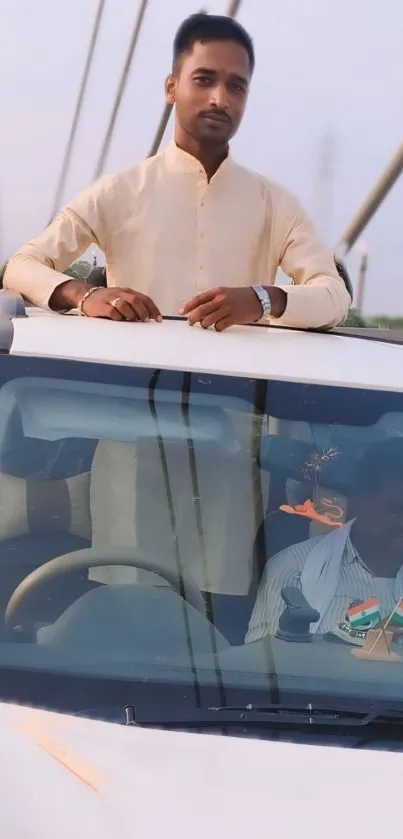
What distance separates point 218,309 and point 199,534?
0.46 m

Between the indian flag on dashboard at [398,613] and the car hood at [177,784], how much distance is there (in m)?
0.38

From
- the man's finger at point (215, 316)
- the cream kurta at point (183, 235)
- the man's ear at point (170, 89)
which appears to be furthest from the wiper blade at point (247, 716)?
the man's ear at point (170, 89)

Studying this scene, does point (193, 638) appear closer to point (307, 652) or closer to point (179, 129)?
point (307, 652)

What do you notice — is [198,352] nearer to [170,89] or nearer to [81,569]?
[81,569]

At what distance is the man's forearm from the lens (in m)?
2.19

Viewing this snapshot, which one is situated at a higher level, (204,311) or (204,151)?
(204,151)

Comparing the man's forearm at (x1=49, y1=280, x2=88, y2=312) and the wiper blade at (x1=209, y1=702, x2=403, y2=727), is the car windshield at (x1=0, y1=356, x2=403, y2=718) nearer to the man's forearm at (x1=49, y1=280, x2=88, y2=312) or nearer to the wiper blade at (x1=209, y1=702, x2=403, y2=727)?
the wiper blade at (x1=209, y1=702, x2=403, y2=727)

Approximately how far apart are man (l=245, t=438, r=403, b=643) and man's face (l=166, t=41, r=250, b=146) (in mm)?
894

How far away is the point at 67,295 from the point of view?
2.20m

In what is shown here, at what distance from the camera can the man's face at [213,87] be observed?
2402 mm

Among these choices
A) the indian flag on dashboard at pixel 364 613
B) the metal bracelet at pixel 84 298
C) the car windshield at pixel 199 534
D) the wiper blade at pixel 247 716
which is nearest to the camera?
the wiper blade at pixel 247 716

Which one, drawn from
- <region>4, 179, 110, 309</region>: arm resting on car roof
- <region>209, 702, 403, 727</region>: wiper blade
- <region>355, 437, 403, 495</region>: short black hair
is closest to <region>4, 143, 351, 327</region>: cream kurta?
<region>4, 179, 110, 309</region>: arm resting on car roof

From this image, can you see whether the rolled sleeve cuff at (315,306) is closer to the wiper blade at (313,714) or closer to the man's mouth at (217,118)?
the man's mouth at (217,118)

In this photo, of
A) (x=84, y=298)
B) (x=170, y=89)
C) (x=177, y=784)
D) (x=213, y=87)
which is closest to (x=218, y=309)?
(x=84, y=298)
